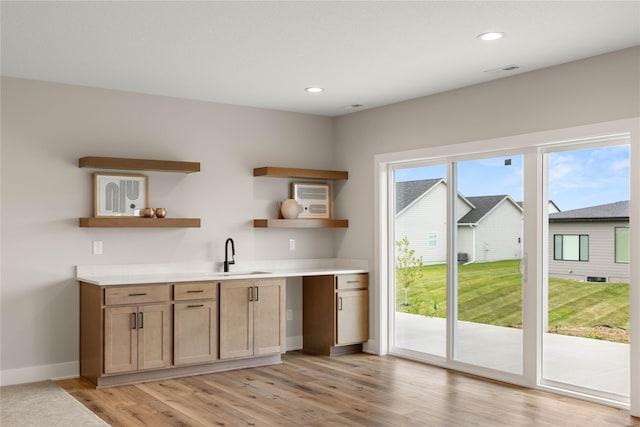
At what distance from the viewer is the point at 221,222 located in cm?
630

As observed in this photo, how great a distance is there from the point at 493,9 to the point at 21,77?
379 cm

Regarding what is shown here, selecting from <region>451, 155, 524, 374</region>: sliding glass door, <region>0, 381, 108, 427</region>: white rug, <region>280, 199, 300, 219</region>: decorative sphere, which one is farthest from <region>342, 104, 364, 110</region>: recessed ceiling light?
<region>0, 381, 108, 427</region>: white rug

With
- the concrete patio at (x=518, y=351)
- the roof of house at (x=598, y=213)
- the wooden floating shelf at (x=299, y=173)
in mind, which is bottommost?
the concrete patio at (x=518, y=351)

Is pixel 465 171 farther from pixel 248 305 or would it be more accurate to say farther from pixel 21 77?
pixel 21 77

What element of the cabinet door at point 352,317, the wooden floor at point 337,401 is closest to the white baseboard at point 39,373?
the wooden floor at point 337,401

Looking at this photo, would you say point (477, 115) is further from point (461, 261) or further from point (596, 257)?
point (596, 257)

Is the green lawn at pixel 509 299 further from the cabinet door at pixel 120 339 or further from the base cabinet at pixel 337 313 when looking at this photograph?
the cabinet door at pixel 120 339

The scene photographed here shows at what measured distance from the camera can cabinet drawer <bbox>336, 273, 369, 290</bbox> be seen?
6332 mm

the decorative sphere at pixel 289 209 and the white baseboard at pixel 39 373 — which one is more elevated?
the decorative sphere at pixel 289 209

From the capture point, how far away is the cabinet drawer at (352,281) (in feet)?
20.8

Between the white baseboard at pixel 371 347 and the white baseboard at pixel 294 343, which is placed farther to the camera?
the white baseboard at pixel 294 343

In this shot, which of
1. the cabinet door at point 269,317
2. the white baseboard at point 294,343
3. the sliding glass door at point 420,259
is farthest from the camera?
the white baseboard at point 294,343

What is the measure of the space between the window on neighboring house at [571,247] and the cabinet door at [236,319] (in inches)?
103

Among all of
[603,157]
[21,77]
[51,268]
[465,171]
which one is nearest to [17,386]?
[51,268]
